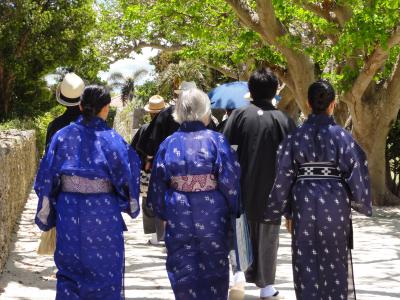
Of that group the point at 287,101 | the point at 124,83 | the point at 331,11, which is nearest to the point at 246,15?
the point at 331,11

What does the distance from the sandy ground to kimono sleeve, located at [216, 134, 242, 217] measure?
71.7 inches

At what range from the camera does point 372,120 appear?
46.4 feet

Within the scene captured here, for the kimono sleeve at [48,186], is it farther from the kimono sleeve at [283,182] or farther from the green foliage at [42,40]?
the green foliage at [42,40]

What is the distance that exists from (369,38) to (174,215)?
6.87 metres

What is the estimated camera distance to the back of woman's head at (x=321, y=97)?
210 inches

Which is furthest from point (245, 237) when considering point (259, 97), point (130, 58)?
point (130, 58)

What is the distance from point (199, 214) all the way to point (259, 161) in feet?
4.55

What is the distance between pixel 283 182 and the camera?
Answer: 5.29 m

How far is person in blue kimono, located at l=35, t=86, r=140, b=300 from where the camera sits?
503 centimetres

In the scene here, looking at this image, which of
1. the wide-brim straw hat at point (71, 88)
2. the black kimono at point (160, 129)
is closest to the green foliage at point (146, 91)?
the black kimono at point (160, 129)

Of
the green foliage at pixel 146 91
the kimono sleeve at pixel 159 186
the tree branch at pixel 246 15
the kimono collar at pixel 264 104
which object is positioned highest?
the green foliage at pixel 146 91

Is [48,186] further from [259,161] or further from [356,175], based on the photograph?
[356,175]

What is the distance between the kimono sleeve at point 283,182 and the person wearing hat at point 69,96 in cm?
216

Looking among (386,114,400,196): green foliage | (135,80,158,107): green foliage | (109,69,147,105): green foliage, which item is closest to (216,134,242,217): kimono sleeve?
(386,114,400,196): green foliage
